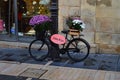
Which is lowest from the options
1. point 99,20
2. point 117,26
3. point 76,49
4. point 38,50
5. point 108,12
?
point 38,50

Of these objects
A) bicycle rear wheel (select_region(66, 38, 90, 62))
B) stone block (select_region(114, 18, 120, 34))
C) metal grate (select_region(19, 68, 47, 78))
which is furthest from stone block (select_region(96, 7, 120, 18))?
metal grate (select_region(19, 68, 47, 78))

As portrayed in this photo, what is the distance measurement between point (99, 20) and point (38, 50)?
86.8 inches

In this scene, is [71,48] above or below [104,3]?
below

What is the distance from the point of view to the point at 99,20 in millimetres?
11250

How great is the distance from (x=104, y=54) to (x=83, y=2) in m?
1.82

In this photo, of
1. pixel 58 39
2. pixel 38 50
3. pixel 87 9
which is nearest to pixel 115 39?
pixel 87 9

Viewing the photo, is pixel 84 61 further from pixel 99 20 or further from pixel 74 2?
pixel 74 2

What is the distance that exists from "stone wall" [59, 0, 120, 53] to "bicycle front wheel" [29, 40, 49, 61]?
1436 mm

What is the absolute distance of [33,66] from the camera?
9.51 m

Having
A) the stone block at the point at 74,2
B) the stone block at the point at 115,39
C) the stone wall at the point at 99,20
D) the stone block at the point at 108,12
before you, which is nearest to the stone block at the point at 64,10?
the stone wall at the point at 99,20

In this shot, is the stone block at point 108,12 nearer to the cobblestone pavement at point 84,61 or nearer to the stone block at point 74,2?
the stone block at point 74,2

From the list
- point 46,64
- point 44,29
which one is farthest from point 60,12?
point 46,64

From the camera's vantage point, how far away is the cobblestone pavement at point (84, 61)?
969cm

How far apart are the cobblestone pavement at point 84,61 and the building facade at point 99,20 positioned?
0.35 meters
